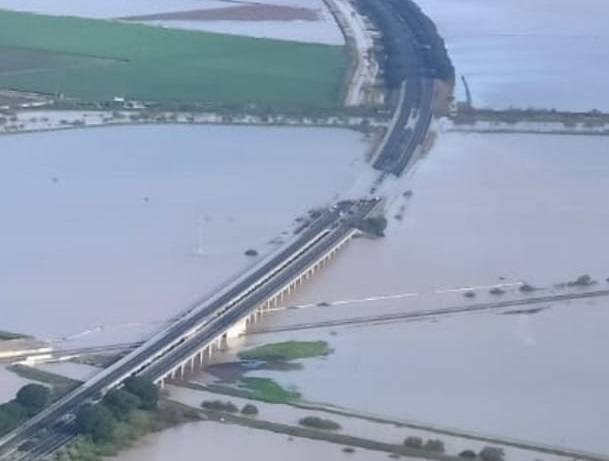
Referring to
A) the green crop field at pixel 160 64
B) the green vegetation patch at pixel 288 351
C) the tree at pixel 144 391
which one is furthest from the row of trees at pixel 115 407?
the green crop field at pixel 160 64

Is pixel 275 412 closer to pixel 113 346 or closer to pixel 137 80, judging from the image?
pixel 113 346

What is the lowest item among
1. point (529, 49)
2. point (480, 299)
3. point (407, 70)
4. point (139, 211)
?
point (480, 299)

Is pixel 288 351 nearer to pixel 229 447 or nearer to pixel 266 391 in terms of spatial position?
pixel 266 391

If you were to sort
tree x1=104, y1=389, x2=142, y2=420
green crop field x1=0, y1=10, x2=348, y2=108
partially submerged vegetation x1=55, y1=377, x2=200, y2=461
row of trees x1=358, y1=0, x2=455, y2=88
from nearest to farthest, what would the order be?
partially submerged vegetation x1=55, y1=377, x2=200, y2=461 < tree x1=104, y1=389, x2=142, y2=420 < green crop field x1=0, y1=10, x2=348, y2=108 < row of trees x1=358, y1=0, x2=455, y2=88

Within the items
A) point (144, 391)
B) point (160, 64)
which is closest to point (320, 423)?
point (144, 391)

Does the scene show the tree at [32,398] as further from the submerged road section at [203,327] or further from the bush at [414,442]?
the bush at [414,442]

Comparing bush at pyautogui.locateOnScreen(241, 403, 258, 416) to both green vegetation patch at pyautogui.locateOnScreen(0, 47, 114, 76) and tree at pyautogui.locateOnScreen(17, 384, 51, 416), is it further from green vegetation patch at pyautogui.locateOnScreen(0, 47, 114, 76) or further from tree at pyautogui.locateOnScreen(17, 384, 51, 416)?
green vegetation patch at pyautogui.locateOnScreen(0, 47, 114, 76)

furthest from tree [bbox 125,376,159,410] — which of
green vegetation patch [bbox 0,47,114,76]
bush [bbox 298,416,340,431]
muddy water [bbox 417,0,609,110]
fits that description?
green vegetation patch [bbox 0,47,114,76]

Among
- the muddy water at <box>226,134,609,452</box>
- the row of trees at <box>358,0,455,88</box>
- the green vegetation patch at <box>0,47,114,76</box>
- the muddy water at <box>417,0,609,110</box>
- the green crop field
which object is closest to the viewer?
the muddy water at <box>226,134,609,452</box>
